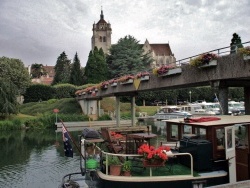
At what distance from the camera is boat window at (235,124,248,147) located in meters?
10.9

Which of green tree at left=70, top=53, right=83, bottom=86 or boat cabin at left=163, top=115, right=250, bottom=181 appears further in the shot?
green tree at left=70, top=53, right=83, bottom=86

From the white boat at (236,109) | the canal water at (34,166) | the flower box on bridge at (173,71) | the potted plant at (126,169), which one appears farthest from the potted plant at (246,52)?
the white boat at (236,109)

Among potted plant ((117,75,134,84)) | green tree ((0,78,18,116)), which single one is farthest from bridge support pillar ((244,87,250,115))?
green tree ((0,78,18,116))

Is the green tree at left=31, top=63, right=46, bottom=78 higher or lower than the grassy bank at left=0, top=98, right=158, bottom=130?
higher

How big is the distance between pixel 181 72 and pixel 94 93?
24.9 m

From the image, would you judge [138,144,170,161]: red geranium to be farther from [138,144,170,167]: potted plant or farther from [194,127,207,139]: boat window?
[194,127,207,139]: boat window

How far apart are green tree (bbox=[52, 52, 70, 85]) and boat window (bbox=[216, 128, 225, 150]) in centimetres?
9865

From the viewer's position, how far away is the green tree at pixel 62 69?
110750 millimetres

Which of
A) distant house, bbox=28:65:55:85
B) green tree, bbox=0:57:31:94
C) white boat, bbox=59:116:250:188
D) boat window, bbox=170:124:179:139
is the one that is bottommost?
white boat, bbox=59:116:250:188

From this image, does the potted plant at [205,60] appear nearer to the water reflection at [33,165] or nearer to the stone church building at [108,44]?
the water reflection at [33,165]

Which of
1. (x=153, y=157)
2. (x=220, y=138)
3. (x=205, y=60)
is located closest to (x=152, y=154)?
(x=153, y=157)

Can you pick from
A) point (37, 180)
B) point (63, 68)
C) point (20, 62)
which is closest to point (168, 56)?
point (63, 68)

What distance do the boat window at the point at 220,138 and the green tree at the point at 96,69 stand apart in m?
78.7

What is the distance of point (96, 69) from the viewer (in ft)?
297
